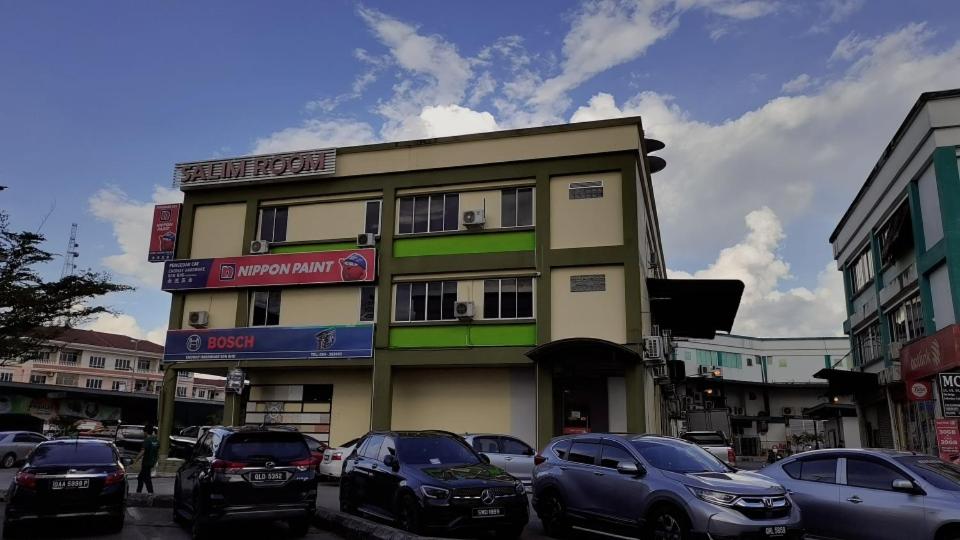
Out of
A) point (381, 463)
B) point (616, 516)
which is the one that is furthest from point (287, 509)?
point (616, 516)

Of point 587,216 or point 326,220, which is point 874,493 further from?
point 326,220

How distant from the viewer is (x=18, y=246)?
28.0 m

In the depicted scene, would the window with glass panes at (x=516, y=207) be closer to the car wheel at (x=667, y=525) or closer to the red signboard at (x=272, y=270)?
the red signboard at (x=272, y=270)

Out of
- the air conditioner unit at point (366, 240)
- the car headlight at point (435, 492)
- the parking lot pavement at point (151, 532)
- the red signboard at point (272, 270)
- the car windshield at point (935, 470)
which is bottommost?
the parking lot pavement at point (151, 532)

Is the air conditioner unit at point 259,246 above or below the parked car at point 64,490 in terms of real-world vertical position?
above

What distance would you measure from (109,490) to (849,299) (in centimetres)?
3837

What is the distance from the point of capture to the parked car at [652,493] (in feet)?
27.9

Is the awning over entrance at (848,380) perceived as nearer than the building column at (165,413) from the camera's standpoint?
No

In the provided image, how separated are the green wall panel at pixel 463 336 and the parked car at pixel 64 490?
13058mm

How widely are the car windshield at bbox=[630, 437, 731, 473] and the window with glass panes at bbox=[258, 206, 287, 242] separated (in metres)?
20.3

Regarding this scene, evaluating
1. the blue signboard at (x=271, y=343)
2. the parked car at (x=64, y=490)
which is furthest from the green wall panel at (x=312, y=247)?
the parked car at (x=64, y=490)

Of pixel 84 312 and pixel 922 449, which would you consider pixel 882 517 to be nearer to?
pixel 922 449

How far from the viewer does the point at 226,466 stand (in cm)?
1034

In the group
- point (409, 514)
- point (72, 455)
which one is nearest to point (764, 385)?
point (409, 514)
